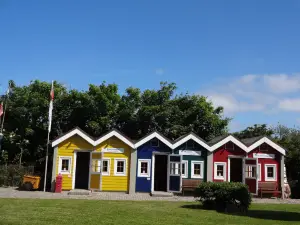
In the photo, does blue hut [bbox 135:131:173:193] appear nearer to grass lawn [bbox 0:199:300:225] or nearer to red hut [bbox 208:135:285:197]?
red hut [bbox 208:135:285:197]

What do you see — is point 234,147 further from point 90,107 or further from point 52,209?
point 52,209

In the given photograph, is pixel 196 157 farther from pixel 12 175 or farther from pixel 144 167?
pixel 12 175

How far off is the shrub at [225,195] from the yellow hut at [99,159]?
8.78 m

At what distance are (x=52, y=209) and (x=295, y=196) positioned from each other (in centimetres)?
1885

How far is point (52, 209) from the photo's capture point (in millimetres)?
13039

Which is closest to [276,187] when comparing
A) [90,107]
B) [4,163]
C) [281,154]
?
[281,154]

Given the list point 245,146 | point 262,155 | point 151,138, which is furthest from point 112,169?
point 262,155

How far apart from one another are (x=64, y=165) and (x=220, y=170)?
1032 centimetres

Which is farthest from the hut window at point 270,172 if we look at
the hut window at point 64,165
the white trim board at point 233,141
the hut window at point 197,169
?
the hut window at point 64,165

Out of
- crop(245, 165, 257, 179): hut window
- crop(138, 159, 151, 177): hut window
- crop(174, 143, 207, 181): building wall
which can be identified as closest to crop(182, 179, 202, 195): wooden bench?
→ crop(174, 143, 207, 181): building wall

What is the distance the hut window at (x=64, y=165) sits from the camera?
2298cm

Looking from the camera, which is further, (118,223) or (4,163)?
(4,163)

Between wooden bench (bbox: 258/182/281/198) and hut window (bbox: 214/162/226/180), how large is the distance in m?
2.49

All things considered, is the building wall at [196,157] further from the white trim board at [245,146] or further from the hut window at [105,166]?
the hut window at [105,166]
